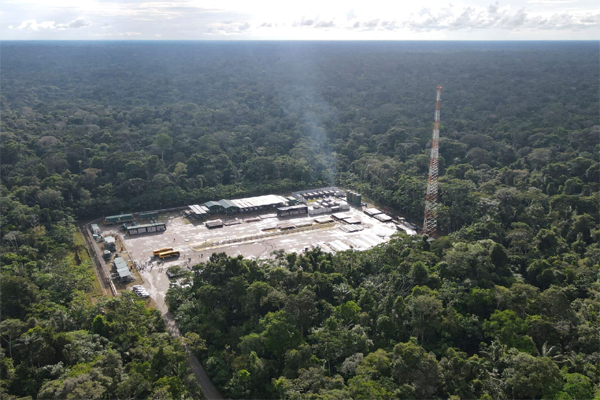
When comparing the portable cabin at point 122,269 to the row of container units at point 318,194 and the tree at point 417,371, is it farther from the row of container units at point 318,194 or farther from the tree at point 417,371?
the row of container units at point 318,194

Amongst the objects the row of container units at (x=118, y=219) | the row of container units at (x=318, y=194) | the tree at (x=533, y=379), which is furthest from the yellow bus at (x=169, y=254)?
the tree at (x=533, y=379)

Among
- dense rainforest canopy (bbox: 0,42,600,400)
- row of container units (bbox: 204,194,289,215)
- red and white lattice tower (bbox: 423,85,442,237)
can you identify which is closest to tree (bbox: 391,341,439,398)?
dense rainforest canopy (bbox: 0,42,600,400)

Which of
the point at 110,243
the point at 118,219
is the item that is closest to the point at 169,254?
the point at 110,243

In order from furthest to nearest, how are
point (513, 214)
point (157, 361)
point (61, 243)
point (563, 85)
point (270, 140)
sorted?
point (563, 85) → point (270, 140) → point (513, 214) → point (61, 243) → point (157, 361)

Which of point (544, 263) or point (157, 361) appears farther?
point (544, 263)

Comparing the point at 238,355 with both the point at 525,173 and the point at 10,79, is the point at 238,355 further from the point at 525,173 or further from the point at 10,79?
the point at 10,79

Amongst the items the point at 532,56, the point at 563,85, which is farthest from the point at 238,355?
the point at 532,56
